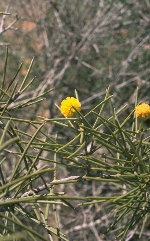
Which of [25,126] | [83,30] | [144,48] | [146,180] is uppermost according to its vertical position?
[83,30]

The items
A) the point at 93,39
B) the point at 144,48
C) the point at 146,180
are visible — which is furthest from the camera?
the point at 144,48

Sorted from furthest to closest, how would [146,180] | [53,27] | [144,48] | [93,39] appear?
1. [53,27]
2. [144,48]
3. [93,39]
4. [146,180]

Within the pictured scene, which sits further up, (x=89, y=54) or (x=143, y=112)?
(x=89, y=54)

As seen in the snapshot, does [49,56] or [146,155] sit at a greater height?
[49,56]

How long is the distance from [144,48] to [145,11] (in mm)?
217

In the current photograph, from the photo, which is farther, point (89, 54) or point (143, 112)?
point (89, 54)

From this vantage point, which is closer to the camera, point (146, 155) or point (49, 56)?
point (146, 155)

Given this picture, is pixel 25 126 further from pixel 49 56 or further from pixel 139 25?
pixel 139 25

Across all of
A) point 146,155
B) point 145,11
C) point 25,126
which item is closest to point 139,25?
point 145,11

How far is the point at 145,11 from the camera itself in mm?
2307

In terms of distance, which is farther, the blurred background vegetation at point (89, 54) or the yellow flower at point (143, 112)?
the blurred background vegetation at point (89, 54)

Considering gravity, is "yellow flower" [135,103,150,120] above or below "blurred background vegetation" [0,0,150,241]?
below

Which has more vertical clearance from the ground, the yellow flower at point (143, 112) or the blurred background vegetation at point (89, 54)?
the blurred background vegetation at point (89, 54)

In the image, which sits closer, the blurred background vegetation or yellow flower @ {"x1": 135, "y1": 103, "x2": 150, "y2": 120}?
yellow flower @ {"x1": 135, "y1": 103, "x2": 150, "y2": 120}
